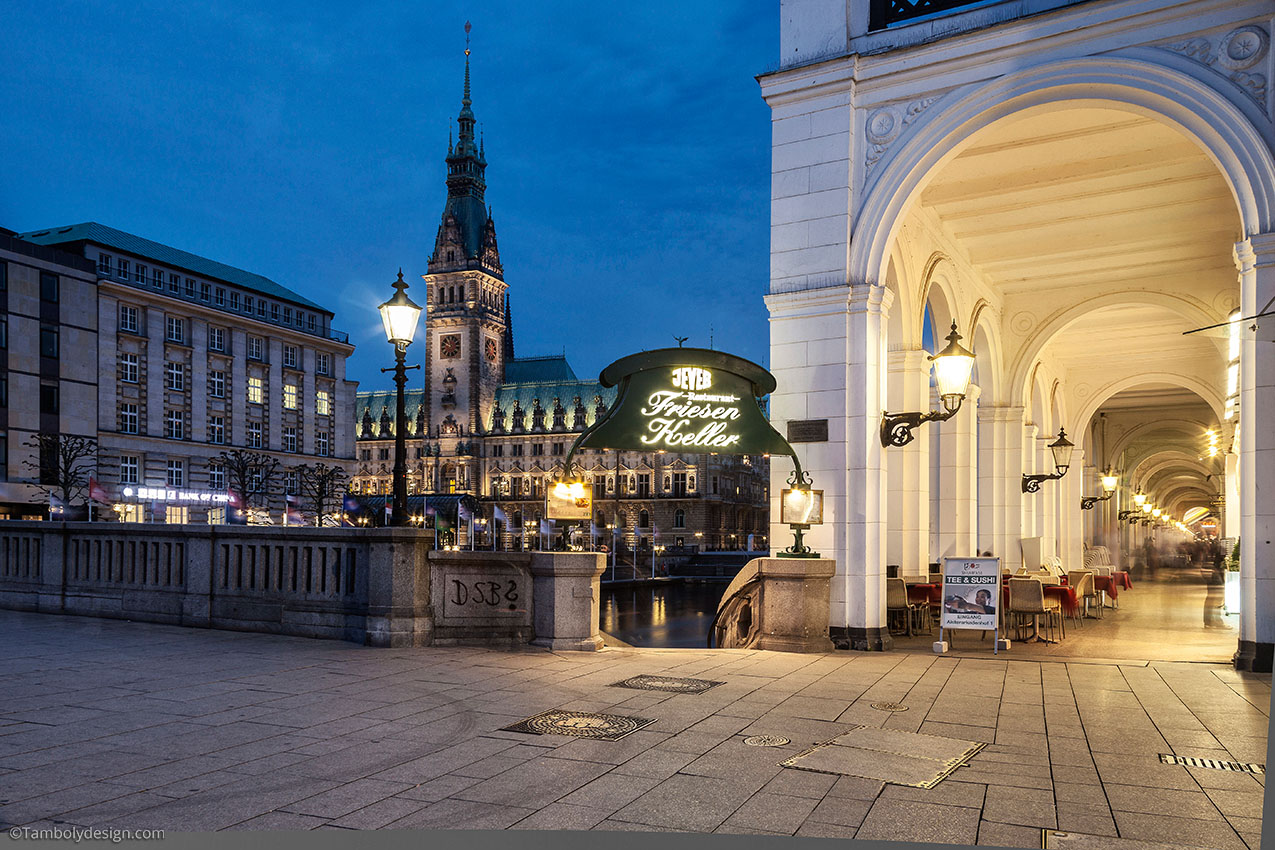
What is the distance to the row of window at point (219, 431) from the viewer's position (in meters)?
69.0

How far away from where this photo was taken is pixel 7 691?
8102 millimetres

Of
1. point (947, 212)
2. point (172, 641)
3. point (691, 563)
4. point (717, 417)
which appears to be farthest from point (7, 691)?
point (691, 563)

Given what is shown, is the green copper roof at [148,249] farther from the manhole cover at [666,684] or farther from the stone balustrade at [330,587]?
the manhole cover at [666,684]

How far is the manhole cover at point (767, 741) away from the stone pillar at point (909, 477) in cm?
1102

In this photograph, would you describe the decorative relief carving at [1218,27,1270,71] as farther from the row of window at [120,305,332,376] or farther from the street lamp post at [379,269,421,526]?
the row of window at [120,305,332,376]

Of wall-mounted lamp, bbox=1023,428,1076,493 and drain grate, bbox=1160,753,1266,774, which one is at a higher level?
wall-mounted lamp, bbox=1023,428,1076,493

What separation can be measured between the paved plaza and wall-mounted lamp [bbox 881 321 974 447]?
4.02 meters

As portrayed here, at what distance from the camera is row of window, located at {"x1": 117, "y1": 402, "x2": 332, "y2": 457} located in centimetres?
6900

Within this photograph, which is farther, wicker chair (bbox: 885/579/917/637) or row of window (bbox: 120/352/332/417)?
row of window (bbox: 120/352/332/417)

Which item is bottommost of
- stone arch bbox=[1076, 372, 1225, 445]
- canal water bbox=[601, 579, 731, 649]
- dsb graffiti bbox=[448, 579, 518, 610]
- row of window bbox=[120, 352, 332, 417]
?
canal water bbox=[601, 579, 731, 649]

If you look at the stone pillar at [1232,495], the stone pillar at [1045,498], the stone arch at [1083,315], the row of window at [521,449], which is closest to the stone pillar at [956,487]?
the stone arch at [1083,315]

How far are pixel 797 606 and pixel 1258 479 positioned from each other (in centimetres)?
585

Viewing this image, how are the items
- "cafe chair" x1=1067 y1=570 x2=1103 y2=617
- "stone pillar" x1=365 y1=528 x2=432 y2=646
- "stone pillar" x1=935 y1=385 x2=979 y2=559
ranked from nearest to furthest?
"stone pillar" x1=365 y1=528 x2=432 y2=646, "cafe chair" x1=1067 y1=570 x2=1103 y2=617, "stone pillar" x1=935 y1=385 x2=979 y2=559

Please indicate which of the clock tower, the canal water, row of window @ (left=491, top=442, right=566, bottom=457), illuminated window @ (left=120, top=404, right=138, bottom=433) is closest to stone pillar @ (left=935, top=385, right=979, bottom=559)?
the canal water
